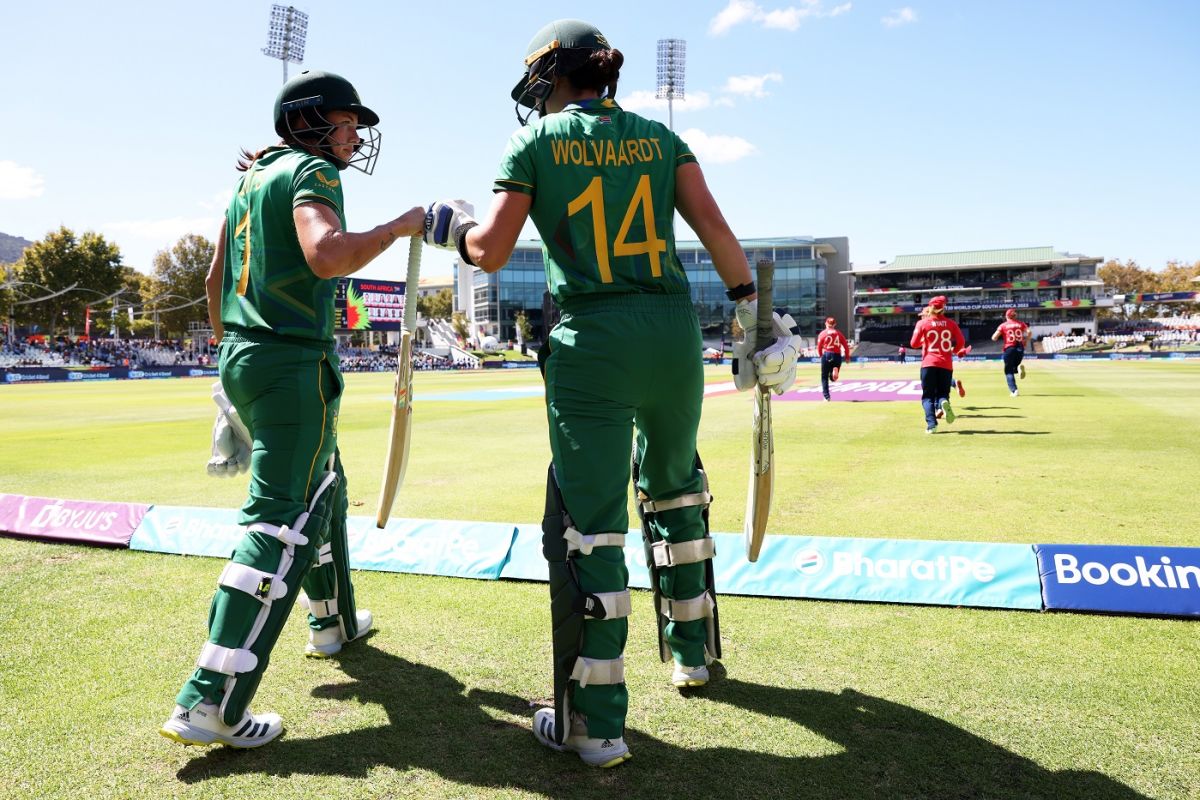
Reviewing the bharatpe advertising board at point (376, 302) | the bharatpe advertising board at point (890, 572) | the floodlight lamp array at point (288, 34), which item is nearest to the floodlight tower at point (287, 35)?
the floodlight lamp array at point (288, 34)

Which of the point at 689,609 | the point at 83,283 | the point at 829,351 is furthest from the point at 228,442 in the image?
the point at 83,283

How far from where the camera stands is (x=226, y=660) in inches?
113

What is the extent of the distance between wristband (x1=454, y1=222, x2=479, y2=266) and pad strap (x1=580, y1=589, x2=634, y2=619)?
1.38m

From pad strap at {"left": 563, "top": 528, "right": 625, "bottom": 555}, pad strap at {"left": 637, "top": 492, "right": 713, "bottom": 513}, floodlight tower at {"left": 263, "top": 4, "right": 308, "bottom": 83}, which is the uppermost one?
floodlight tower at {"left": 263, "top": 4, "right": 308, "bottom": 83}

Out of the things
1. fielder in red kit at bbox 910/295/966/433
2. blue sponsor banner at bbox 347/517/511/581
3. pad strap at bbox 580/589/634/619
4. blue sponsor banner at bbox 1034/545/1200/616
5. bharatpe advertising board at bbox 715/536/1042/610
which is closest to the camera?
pad strap at bbox 580/589/634/619

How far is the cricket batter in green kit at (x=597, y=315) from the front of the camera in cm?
286

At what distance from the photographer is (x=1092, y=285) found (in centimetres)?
9831

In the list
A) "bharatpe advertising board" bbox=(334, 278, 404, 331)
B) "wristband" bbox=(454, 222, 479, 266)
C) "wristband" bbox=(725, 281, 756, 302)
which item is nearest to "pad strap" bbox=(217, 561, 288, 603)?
"wristband" bbox=(454, 222, 479, 266)

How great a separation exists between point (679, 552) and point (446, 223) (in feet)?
5.58

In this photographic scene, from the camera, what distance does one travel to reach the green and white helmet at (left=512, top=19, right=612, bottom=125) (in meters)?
3.11

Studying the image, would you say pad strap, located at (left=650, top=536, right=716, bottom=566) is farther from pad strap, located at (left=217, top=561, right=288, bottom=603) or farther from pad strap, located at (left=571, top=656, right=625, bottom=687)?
pad strap, located at (left=217, top=561, right=288, bottom=603)

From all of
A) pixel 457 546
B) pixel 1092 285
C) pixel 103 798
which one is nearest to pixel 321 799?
pixel 103 798

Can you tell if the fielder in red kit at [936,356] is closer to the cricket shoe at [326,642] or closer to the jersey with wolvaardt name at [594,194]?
the jersey with wolvaardt name at [594,194]

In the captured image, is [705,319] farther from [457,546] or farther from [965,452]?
[457,546]
